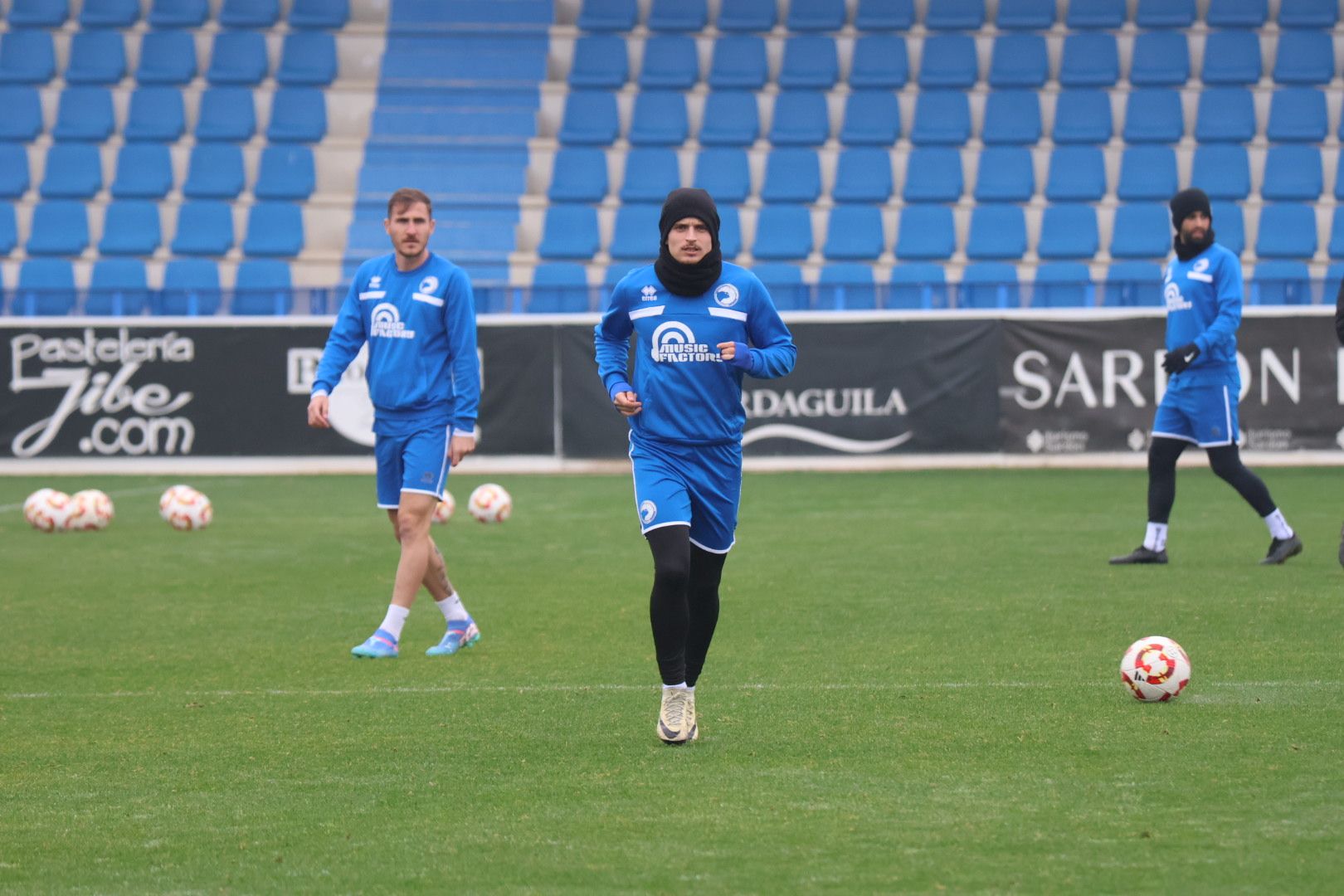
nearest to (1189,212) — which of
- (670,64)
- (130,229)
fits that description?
(670,64)

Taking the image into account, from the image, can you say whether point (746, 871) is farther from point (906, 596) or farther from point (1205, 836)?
point (906, 596)

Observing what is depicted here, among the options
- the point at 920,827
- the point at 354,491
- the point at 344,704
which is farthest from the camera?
the point at 354,491

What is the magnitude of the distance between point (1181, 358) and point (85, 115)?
20548 mm

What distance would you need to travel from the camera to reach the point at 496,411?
19.9 meters

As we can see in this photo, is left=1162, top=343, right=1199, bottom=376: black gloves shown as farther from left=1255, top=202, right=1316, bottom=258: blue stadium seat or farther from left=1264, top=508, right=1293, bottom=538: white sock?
left=1255, top=202, right=1316, bottom=258: blue stadium seat

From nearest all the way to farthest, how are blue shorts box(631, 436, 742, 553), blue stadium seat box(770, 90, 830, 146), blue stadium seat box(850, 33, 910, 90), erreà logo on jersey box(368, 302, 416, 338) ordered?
blue shorts box(631, 436, 742, 553) → erreà logo on jersey box(368, 302, 416, 338) → blue stadium seat box(770, 90, 830, 146) → blue stadium seat box(850, 33, 910, 90)

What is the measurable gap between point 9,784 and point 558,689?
2373 millimetres

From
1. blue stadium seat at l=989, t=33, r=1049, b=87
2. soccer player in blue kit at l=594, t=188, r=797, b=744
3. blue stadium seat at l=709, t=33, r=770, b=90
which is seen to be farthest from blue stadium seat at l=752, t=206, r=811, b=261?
soccer player in blue kit at l=594, t=188, r=797, b=744

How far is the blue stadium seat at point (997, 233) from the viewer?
2505 cm

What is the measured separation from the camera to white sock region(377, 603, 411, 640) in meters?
8.38

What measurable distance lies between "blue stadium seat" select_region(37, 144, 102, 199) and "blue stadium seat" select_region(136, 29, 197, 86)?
5.61 ft

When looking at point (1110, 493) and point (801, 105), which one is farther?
point (801, 105)

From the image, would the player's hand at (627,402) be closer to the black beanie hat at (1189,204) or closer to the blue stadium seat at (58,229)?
the black beanie hat at (1189,204)

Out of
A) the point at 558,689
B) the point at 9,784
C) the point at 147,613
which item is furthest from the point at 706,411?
the point at 147,613
